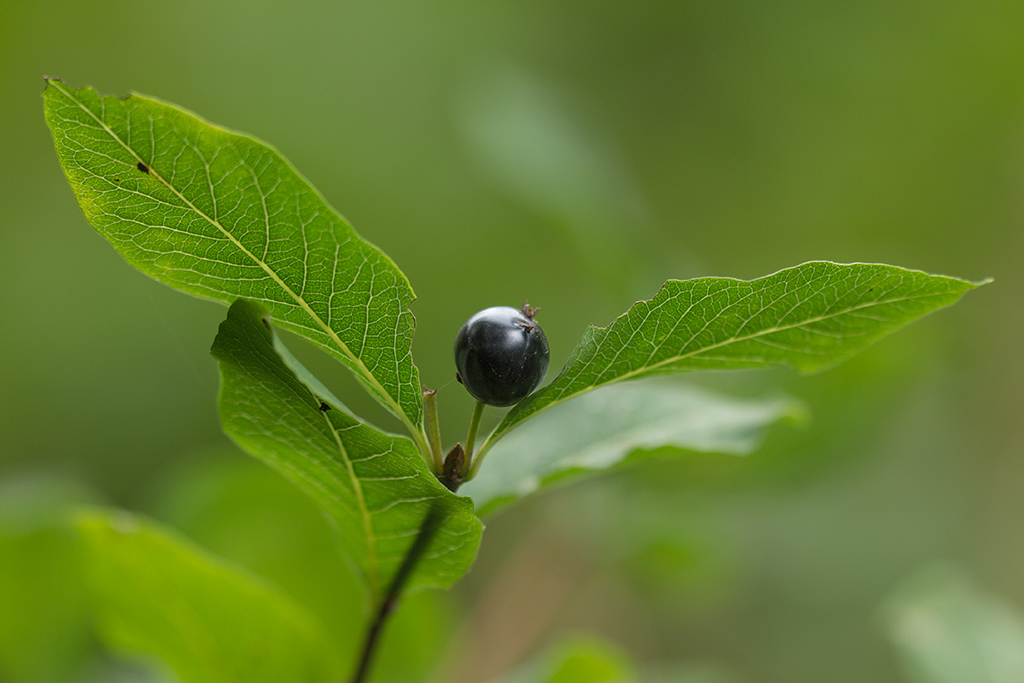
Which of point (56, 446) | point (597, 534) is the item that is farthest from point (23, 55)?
point (597, 534)

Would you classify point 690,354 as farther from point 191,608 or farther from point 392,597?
point 191,608

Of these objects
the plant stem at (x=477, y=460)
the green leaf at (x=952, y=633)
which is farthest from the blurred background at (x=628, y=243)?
the plant stem at (x=477, y=460)

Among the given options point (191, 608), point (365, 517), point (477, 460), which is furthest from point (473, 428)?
point (191, 608)

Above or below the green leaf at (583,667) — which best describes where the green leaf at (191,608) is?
below

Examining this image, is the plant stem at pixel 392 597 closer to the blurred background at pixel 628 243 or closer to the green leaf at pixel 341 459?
the green leaf at pixel 341 459

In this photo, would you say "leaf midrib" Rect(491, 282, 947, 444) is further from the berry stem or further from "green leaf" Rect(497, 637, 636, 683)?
"green leaf" Rect(497, 637, 636, 683)

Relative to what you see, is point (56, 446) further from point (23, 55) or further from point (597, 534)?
point (597, 534)
